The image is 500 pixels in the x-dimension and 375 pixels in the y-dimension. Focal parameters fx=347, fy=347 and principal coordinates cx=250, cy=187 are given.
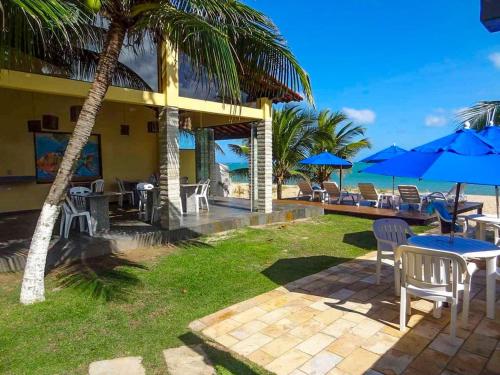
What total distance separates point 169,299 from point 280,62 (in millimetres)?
4334

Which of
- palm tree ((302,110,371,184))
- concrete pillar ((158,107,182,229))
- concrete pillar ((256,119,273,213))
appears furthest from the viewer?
palm tree ((302,110,371,184))

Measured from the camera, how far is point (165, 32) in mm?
5418

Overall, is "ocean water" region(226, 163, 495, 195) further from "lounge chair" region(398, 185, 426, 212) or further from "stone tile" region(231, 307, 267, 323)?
"stone tile" region(231, 307, 267, 323)

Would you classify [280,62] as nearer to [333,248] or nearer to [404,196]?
[333,248]

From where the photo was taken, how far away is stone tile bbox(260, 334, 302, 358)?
3488 mm

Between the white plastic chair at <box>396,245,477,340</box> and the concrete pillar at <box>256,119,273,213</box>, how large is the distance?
6.88m

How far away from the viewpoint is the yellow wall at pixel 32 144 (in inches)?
405

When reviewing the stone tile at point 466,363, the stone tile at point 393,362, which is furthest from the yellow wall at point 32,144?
the stone tile at point 466,363

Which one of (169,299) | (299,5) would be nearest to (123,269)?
(169,299)

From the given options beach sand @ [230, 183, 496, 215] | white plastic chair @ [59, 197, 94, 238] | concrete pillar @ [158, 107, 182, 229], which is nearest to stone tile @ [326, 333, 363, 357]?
concrete pillar @ [158, 107, 182, 229]

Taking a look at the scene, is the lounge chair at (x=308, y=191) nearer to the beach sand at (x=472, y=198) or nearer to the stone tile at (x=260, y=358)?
the beach sand at (x=472, y=198)

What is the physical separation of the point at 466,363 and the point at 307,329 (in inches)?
60.4

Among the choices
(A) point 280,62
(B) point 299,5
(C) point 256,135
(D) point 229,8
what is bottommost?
(C) point 256,135

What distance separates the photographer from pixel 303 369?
3.19 meters
